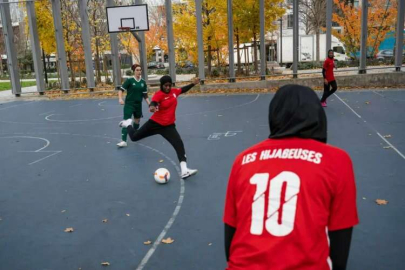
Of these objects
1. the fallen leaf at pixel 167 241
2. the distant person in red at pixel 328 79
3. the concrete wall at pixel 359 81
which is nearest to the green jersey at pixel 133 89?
the fallen leaf at pixel 167 241

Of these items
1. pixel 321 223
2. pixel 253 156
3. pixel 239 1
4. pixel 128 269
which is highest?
pixel 239 1

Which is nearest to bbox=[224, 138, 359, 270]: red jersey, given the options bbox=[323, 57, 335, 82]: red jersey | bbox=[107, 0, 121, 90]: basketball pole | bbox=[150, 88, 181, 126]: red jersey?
bbox=[150, 88, 181, 126]: red jersey

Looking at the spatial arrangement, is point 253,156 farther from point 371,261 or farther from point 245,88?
point 245,88

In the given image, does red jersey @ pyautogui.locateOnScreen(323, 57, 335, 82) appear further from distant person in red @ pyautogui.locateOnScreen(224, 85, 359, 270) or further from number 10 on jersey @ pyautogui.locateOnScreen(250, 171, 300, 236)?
number 10 on jersey @ pyautogui.locateOnScreen(250, 171, 300, 236)

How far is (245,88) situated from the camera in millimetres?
22281

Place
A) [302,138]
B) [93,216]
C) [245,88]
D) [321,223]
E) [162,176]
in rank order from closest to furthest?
[321,223], [302,138], [93,216], [162,176], [245,88]

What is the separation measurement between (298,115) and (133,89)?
28.8 ft

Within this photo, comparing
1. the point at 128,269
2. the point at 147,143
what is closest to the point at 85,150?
the point at 147,143

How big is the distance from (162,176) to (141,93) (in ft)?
12.1

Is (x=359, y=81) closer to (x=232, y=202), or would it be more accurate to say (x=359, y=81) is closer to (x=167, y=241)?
(x=167, y=241)

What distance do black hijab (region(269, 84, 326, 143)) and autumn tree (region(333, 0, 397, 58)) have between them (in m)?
30.1

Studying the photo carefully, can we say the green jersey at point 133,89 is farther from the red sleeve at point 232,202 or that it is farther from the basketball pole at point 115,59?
the basketball pole at point 115,59

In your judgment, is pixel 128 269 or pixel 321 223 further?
pixel 128 269

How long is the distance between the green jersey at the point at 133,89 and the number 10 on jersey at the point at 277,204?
874 cm
